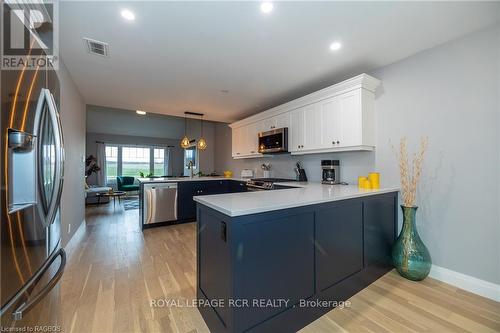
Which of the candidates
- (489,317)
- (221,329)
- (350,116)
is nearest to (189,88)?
(350,116)

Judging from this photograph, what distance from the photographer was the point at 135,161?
8875mm

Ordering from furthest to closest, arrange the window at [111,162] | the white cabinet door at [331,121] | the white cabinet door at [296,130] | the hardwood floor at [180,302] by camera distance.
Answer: the window at [111,162]
the white cabinet door at [296,130]
the white cabinet door at [331,121]
the hardwood floor at [180,302]

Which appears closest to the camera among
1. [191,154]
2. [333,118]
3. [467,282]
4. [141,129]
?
[467,282]

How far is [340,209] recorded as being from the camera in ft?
6.28

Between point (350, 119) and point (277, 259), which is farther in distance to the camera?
point (350, 119)

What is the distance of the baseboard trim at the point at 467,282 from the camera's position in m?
1.94

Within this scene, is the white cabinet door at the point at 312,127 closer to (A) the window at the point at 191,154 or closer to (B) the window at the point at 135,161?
(A) the window at the point at 191,154

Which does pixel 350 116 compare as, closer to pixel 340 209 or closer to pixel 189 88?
pixel 340 209

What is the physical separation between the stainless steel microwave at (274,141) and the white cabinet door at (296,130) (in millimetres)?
90

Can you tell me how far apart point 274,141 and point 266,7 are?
2.33 metres

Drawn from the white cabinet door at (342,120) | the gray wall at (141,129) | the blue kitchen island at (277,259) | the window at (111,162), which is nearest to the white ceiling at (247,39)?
the white cabinet door at (342,120)

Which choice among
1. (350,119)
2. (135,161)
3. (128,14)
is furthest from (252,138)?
(135,161)

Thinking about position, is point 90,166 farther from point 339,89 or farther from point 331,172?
point 339,89

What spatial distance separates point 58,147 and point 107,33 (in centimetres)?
151
